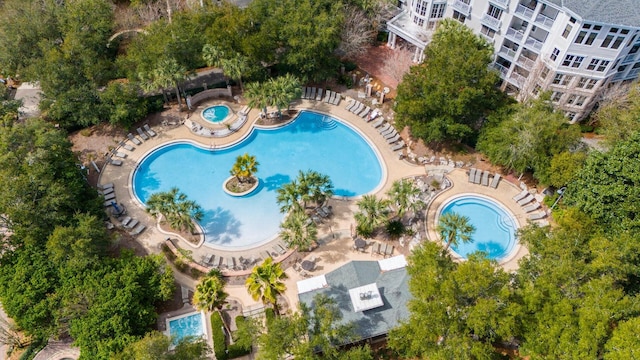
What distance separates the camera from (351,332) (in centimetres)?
3014

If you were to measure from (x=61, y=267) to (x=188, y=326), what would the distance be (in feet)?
36.8

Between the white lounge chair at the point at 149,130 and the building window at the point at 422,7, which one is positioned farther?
the building window at the point at 422,7

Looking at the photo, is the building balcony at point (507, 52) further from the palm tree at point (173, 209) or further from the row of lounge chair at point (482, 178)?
the palm tree at point (173, 209)

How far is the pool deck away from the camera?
38500 mm

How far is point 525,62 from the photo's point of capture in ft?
159

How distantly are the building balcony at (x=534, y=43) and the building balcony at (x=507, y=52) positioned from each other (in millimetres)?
2336

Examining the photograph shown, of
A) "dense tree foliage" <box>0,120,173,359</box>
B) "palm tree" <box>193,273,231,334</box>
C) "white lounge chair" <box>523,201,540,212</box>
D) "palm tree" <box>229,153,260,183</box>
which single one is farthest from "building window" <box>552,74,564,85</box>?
"dense tree foliage" <box>0,120,173,359</box>

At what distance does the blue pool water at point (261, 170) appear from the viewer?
42.0 metres

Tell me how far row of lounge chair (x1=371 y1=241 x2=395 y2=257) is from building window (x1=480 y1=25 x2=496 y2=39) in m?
29.6

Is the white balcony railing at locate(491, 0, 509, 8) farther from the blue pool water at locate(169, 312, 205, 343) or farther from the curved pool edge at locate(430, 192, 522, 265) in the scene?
the blue pool water at locate(169, 312, 205, 343)

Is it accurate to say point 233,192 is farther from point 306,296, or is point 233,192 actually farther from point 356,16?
point 356,16

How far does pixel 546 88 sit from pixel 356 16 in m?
24.1

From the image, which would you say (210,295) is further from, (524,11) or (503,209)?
(524,11)


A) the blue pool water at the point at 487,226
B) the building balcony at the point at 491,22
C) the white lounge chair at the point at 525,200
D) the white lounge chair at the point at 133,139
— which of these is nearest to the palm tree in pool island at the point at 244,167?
the white lounge chair at the point at 133,139
